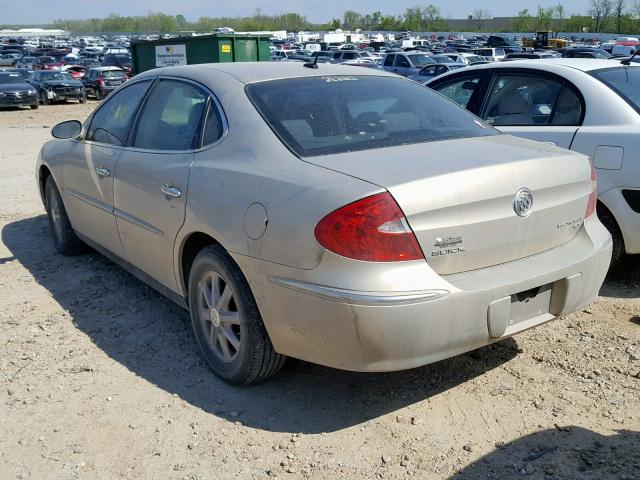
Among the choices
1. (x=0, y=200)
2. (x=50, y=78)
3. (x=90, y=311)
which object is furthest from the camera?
(x=50, y=78)

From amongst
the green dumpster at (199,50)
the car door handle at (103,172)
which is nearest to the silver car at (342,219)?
the car door handle at (103,172)

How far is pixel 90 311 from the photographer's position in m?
4.66

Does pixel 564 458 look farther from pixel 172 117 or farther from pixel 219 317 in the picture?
pixel 172 117

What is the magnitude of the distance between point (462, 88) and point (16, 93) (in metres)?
21.1

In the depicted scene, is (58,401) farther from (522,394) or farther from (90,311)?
(522,394)

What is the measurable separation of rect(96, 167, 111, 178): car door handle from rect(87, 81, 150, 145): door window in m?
0.19

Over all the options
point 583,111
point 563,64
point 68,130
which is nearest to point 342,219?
point 583,111

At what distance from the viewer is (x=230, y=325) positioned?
11.7 ft

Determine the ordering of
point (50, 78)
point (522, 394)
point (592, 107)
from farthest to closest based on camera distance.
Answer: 1. point (50, 78)
2. point (592, 107)
3. point (522, 394)

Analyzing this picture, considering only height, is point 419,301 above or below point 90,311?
above

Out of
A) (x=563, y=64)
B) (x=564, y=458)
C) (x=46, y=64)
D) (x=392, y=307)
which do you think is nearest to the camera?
(x=392, y=307)

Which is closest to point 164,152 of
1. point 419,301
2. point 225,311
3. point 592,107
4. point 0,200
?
point 225,311

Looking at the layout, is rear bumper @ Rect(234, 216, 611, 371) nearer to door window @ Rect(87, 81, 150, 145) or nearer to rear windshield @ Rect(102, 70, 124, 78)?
door window @ Rect(87, 81, 150, 145)

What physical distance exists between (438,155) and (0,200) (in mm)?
6476
